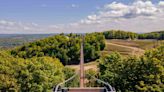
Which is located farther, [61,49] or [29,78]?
[61,49]

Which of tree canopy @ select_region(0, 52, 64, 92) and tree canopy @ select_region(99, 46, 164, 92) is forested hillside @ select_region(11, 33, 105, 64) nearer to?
tree canopy @ select_region(0, 52, 64, 92)

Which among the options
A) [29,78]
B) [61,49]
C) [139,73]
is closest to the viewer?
[139,73]

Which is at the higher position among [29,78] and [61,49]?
[29,78]

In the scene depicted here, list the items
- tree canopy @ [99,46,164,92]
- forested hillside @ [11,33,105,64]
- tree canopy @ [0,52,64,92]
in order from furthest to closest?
1. forested hillside @ [11,33,105,64]
2. tree canopy @ [0,52,64,92]
3. tree canopy @ [99,46,164,92]

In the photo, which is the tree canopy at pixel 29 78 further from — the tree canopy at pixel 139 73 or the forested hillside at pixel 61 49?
the forested hillside at pixel 61 49

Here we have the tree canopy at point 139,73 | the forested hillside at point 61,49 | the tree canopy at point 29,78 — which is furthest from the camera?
the forested hillside at point 61,49

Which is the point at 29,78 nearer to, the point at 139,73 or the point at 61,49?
the point at 139,73

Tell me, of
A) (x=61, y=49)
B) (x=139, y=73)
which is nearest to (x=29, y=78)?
(x=139, y=73)

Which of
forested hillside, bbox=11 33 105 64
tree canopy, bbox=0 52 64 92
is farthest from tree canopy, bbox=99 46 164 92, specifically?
forested hillside, bbox=11 33 105 64

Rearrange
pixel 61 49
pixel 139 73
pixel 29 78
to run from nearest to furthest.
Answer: pixel 139 73 → pixel 29 78 → pixel 61 49

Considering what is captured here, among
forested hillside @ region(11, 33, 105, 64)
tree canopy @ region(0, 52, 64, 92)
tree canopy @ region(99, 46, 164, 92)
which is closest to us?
tree canopy @ region(99, 46, 164, 92)

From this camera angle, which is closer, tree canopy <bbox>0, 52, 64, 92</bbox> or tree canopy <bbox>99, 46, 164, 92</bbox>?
tree canopy <bbox>99, 46, 164, 92</bbox>

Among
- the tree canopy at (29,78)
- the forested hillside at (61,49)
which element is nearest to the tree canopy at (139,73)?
the tree canopy at (29,78)
